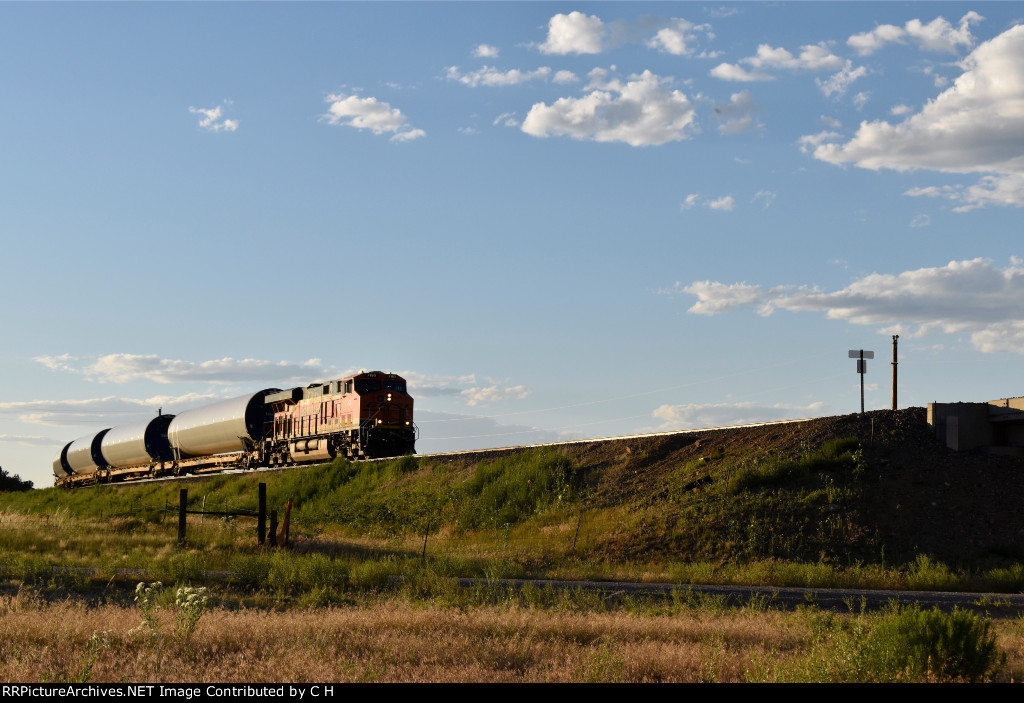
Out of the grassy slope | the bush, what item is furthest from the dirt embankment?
the bush

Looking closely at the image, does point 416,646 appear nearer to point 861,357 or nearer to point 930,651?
point 930,651

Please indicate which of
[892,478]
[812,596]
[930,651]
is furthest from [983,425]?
[930,651]

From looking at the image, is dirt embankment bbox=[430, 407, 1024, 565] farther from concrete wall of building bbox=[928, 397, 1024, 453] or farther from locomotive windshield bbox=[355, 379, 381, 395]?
locomotive windshield bbox=[355, 379, 381, 395]

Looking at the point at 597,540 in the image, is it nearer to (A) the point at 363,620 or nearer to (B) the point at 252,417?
(A) the point at 363,620

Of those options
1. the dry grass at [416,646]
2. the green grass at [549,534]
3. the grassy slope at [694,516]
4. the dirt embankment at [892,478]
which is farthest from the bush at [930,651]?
the dirt embankment at [892,478]

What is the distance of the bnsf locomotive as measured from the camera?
1689 inches

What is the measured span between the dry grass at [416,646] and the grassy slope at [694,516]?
23.5 ft

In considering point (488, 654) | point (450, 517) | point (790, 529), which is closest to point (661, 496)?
point (790, 529)

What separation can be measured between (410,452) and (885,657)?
35601mm

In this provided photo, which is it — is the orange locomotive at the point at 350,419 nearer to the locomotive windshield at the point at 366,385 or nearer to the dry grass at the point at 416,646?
the locomotive windshield at the point at 366,385

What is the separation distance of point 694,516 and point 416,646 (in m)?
17.2

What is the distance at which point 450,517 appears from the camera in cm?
3428

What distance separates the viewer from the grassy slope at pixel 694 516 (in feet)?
79.1
